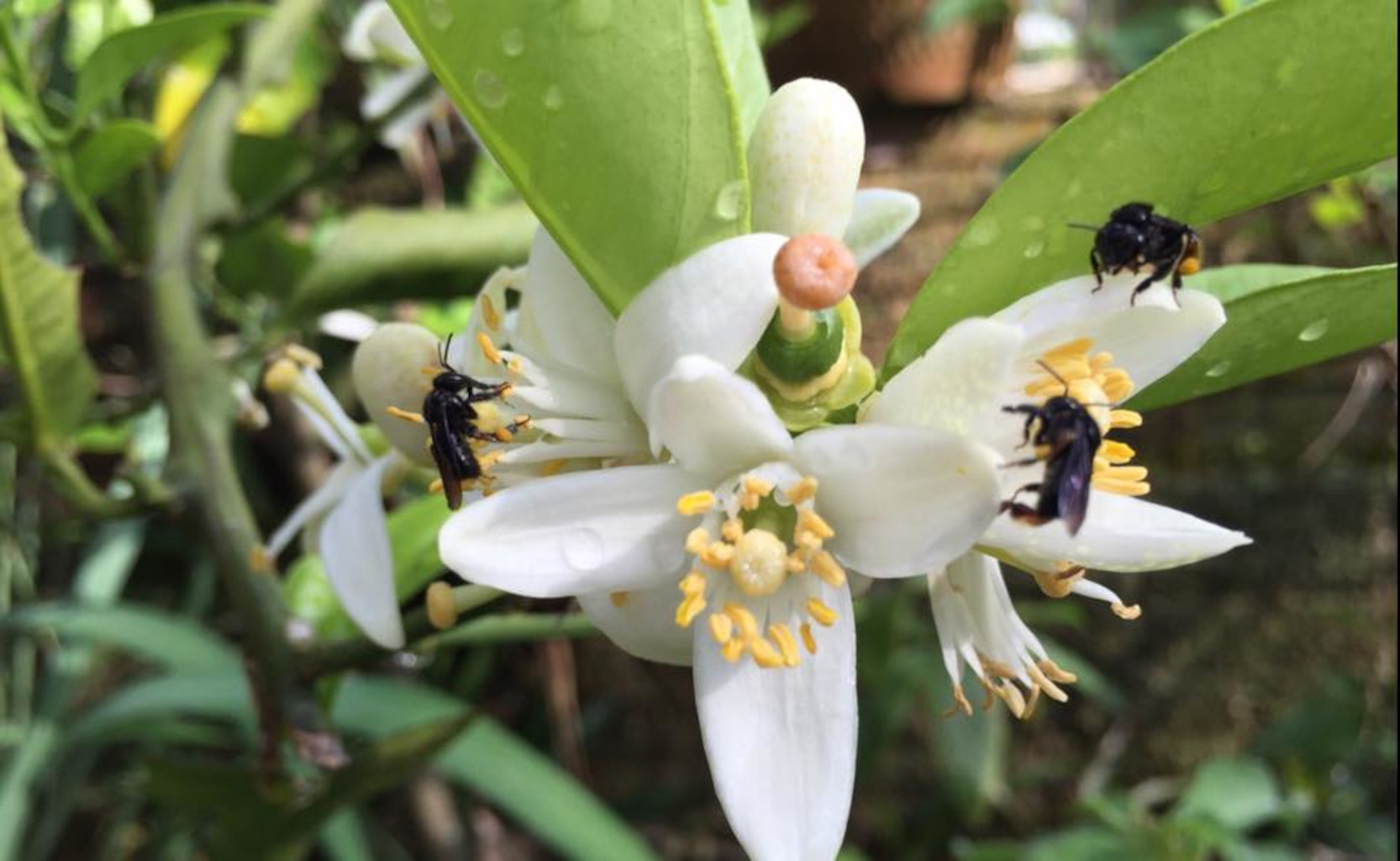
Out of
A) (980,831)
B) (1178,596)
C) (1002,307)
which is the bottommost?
(980,831)

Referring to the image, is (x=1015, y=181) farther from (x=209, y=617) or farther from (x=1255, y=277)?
(x=209, y=617)

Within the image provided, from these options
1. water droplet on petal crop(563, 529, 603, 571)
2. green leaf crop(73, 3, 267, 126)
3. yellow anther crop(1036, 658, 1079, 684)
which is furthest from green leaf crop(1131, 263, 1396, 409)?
green leaf crop(73, 3, 267, 126)

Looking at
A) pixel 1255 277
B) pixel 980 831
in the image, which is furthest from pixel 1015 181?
pixel 980 831

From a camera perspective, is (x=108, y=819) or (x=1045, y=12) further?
(x=1045, y=12)

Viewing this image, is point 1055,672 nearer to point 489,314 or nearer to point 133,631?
point 489,314

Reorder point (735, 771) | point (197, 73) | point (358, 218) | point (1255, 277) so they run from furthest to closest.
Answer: point (197, 73) → point (358, 218) → point (1255, 277) → point (735, 771)

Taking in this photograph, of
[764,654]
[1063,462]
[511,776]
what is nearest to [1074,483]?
[1063,462]
